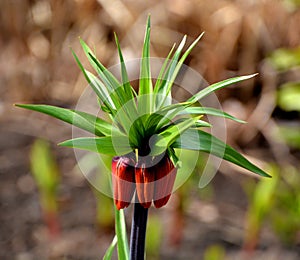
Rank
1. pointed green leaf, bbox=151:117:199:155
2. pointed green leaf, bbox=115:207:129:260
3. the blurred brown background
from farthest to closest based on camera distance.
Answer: the blurred brown background
pointed green leaf, bbox=115:207:129:260
pointed green leaf, bbox=151:117:199:155

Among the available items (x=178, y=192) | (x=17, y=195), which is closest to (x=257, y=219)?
(x=178, y=192)

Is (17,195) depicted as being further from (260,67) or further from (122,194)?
(122,194)

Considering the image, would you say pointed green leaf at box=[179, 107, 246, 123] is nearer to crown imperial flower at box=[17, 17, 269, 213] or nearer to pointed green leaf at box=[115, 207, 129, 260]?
crown imperial flower at box=[17, 17, 269, 213]

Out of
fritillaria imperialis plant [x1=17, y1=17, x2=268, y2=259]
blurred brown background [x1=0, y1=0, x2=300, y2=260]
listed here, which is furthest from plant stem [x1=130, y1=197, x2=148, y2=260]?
blurred brown background [x1=0, y1=0, x2=300, y2=260]

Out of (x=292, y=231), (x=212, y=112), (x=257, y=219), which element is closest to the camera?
(x=212, y=112)

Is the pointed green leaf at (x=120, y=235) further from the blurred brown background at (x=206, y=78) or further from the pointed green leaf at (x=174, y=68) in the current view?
the blurred brown background at (x=206, y=78)

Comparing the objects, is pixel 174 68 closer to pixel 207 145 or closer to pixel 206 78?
pixel 207 145

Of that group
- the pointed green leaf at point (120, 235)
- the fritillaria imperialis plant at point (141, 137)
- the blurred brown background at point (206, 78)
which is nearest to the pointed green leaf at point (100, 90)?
the fritillaria imperialis plant at point (141, 137)

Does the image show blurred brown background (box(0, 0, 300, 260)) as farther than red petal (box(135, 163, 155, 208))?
Yes
